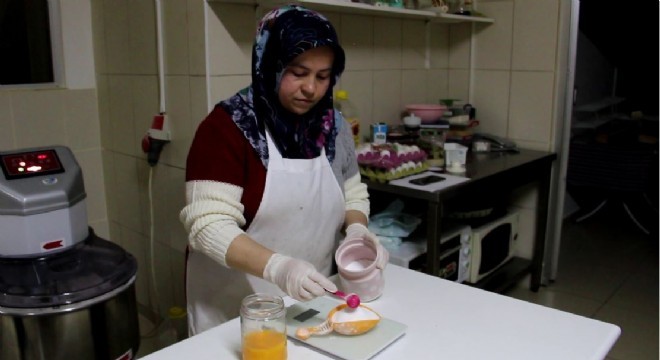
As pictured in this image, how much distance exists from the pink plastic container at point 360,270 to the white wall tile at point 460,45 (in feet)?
6.00

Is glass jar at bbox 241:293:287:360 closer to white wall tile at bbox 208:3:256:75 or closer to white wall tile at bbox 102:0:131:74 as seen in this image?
white wall tile at bbox 208:3:256:75

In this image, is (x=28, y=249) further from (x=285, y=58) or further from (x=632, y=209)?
(x=632, y=209)

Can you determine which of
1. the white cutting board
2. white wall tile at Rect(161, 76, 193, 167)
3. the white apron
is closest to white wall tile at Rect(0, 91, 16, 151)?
white wall tile at Rect(161, 76, 193, 167)

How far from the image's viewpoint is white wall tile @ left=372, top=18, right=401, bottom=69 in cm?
243

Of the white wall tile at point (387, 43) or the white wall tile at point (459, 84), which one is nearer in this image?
the white wall tile at point (387, 43)

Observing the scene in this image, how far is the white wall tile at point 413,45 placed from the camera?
8.48 feet

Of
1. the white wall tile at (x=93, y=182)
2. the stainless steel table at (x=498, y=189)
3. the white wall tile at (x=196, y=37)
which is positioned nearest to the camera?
the white wall tile at (x=196, y=37)

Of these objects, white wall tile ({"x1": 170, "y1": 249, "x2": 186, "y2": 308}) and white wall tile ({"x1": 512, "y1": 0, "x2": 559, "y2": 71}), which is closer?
white wall tile ({"x1": 170, "y1": 249, "x2": 186, "y2": 308})

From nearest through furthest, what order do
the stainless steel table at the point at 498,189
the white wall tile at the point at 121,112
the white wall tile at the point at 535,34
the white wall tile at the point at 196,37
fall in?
the white wall tile at the point at 196,37
the stainless steel table at the point at 498,189
the white wall tile at the point at 121,112
the white wall tile at the point at 535,34

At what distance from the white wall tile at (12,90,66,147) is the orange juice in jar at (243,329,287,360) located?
4.88 ft

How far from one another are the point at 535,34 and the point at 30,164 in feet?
6.84

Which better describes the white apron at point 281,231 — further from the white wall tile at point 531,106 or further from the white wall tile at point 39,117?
the white wall tile at point 531,106

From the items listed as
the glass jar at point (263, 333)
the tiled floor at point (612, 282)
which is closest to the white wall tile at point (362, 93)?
the tiled floor at point (612, 282)

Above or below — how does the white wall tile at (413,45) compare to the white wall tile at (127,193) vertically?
above
